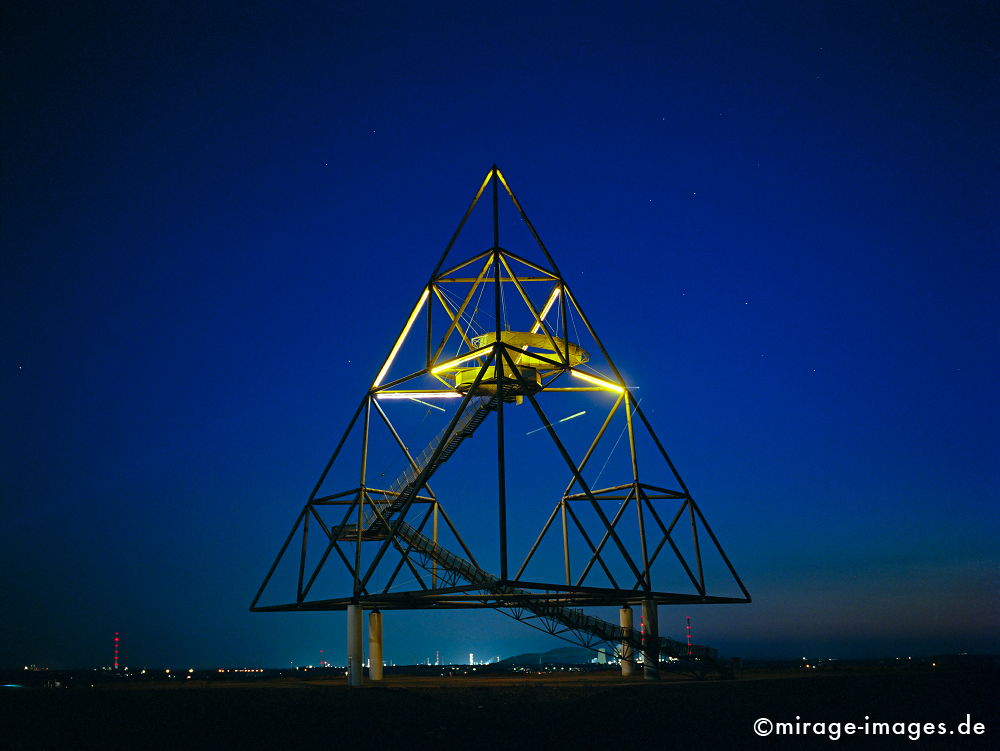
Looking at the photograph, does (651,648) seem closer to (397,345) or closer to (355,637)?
(355,637)

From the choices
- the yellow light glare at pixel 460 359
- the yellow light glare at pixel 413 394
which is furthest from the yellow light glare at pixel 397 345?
the yellow light glare at pixel 460 359

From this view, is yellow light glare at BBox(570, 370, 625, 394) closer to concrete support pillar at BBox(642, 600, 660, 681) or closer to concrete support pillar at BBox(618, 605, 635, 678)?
concrete support pillar at BBox(642, 600, 660, 681)

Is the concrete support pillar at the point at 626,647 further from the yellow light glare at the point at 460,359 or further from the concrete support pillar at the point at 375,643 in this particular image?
the yellow light glare at the point at 460,359

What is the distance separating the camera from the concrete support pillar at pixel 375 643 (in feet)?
125

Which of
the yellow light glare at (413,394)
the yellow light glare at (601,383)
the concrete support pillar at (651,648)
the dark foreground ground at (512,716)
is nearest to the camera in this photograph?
the dark foreground ground at (512,716)

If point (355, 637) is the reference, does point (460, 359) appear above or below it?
above

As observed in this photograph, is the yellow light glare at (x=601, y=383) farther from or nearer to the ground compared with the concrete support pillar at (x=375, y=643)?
farther from the ground

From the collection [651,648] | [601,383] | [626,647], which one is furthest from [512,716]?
[601,383]

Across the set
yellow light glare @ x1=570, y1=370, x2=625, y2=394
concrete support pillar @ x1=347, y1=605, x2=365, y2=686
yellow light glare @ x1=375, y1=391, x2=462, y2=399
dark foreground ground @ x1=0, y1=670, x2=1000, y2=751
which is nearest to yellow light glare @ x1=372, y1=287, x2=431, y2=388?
yellow light glare @ x1=375, y1=391, x2=462, y2=399

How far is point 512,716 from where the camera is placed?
81.7 ft

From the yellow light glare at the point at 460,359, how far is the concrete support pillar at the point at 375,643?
10.8 meters

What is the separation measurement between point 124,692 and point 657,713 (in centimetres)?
2216

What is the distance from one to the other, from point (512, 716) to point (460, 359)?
1483 cm

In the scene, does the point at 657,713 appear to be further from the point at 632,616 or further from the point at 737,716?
the point at 632,616
